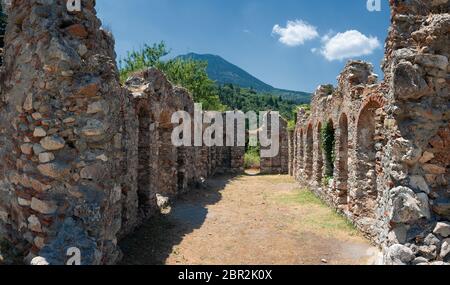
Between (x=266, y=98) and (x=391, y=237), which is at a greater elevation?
Result: (x=266, y=98)

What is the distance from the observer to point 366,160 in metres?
9.59

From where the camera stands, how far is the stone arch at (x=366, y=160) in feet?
30.9

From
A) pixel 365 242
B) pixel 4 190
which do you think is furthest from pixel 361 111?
pixel 4 190

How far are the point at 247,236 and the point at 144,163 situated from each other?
11.6ft

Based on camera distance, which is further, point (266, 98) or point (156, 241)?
point (266, 98)

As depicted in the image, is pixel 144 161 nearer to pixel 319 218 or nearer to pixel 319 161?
pixel 319 218

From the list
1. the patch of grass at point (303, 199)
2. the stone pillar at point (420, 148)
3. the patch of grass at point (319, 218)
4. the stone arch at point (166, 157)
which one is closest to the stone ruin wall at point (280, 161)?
the patch of grass at point (303, 199)

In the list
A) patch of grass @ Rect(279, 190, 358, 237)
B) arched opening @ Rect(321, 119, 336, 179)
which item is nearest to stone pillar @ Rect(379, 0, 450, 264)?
patch of grass @ Rect(279, 190, 358, 237)

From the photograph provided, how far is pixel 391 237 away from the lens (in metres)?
4.47

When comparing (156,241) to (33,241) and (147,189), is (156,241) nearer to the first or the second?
(147,189)

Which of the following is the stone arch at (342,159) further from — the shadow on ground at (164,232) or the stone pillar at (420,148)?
the stone pillar at (420,148)
